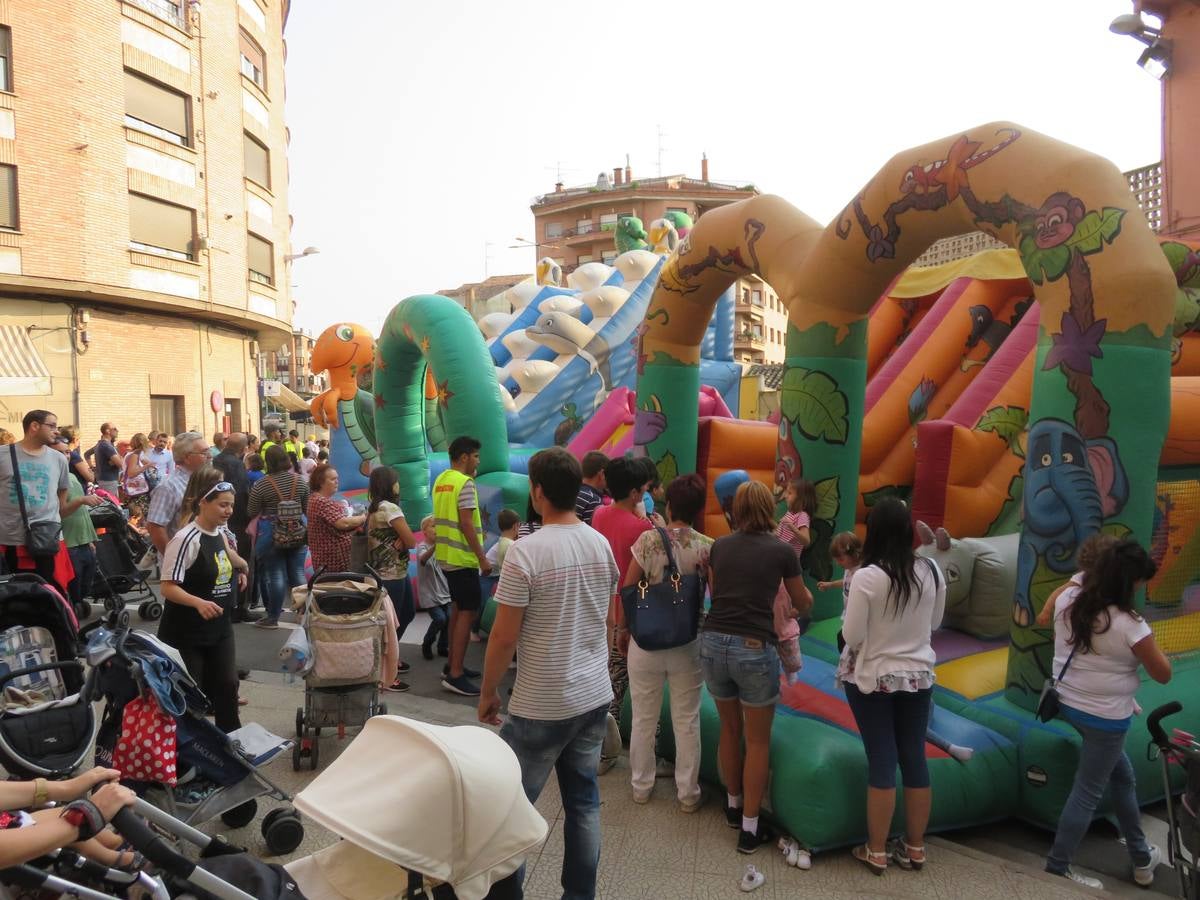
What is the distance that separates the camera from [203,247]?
19.2m

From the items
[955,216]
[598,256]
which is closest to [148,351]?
[955,216]

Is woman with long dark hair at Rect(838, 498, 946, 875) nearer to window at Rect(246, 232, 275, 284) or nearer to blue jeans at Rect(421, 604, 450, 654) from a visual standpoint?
blue jeans at Rect(421, 604, 450, 654)

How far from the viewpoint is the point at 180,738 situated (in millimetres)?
Answer: 3047

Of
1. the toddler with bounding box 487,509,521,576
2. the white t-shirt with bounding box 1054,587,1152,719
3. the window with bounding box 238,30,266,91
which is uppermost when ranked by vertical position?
the window with bounding box 238,30,266,91

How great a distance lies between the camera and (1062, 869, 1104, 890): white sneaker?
3100 mm

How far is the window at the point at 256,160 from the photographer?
71.3ft

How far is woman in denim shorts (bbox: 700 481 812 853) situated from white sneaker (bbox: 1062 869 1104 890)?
1112 mm

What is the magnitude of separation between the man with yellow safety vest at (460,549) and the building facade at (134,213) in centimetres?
1432

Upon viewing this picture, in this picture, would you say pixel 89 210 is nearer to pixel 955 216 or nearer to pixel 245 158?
pixel 245 158

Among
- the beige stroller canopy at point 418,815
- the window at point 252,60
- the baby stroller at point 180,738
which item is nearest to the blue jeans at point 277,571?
the baby stroller at point 180,738

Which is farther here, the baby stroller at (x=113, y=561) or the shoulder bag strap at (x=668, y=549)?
the baby stroller at (x=113, y=561)

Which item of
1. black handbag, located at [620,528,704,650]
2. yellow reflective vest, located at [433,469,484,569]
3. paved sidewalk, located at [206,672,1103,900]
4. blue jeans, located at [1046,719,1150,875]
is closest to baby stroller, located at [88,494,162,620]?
yellow reflective vest, located at [433,469,484,569]

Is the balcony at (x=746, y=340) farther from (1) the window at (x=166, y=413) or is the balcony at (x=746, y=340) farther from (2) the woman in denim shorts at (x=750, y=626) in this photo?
(2) the woman in denim shorts at (x=750, y=626)

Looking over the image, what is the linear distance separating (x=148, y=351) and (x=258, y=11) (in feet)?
34.7
